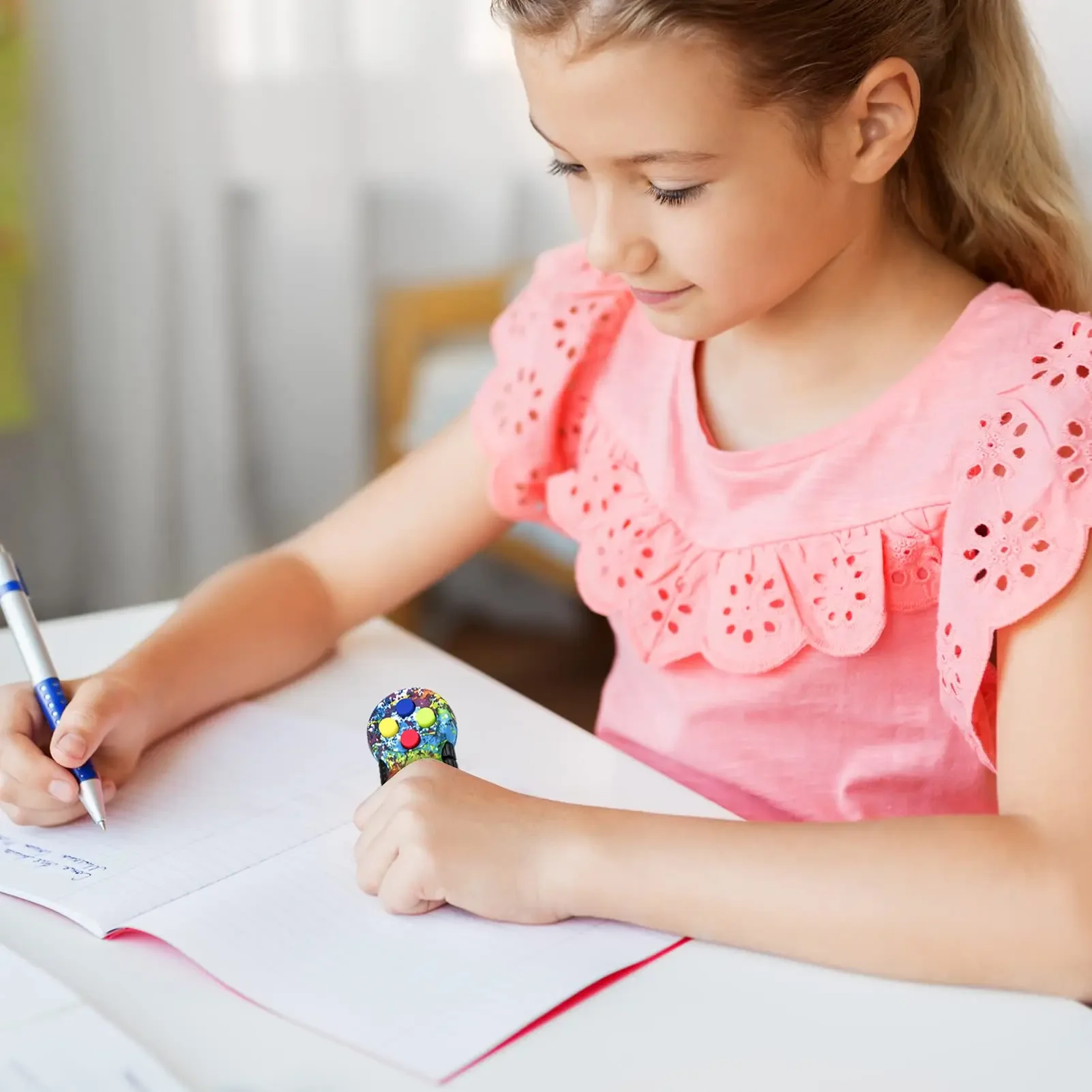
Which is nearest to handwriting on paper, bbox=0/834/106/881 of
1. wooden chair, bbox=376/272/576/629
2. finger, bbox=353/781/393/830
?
finger, bbox=353/781/393/830

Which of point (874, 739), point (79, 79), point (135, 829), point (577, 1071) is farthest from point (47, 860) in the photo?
point (79, 79)

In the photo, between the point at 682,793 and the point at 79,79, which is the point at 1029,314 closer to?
the point at 682,793

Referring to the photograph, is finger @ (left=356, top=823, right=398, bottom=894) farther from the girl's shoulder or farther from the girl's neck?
the girl's neck

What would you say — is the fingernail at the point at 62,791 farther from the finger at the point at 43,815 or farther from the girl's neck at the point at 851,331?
the girl's neck at the point at 851,331

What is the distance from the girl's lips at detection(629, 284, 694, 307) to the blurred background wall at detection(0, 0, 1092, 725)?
1384 mm

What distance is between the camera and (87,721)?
750 mm

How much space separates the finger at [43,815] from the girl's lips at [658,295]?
38 cm

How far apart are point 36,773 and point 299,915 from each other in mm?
171

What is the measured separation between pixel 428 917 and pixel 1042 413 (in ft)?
1.29

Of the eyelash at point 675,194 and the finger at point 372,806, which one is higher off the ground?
the eyelash at point 675,194

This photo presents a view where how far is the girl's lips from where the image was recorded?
76 centimetres

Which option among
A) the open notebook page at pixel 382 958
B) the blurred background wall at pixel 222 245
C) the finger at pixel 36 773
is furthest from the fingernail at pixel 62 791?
the blurred background wall at pixel 222 245

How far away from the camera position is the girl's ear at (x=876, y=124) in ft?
2.44

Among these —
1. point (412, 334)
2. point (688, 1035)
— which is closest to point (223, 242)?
point (412, 334)
